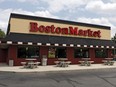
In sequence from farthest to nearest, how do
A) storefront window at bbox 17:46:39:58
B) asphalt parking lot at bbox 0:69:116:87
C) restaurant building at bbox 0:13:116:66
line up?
1. storefront window at bbox 17:46:39:58
2. restaurant building at bbox 0:13:116:66
3. asphalt parking lot at bbox 0:69:116:87

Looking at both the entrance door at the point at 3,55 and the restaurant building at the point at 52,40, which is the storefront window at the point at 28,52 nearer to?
the restaurant building at the point at 52,40

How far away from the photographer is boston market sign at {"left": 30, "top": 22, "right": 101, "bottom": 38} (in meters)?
25.5

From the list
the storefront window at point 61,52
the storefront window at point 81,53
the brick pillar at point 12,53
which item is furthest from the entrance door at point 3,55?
the storefront window at point 81,53

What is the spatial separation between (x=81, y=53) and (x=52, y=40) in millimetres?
4899

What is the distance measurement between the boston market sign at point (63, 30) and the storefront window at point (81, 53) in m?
1.91

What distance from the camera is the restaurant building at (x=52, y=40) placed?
78.9 ft

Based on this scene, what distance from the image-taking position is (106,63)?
28.1 metres

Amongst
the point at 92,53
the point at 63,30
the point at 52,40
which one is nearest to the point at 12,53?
the point at 52,40

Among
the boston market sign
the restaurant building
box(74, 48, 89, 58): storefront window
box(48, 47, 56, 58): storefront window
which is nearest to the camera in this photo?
the restaurant building

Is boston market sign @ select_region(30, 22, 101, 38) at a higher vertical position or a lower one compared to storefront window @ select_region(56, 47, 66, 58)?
higher

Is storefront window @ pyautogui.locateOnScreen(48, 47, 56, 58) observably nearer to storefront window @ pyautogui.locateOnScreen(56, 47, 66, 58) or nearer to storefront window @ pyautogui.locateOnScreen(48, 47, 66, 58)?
storefront window @ pyautogui.locateOnScreen(48, 47, 66, 58)

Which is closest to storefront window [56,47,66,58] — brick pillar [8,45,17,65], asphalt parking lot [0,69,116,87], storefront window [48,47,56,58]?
storefront window [48,47,56,58]

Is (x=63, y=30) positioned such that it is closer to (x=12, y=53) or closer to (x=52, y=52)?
(x=52, y=52)

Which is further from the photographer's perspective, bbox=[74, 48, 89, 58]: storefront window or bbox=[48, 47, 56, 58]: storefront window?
bbox=[74, 48, 89, 58]: storefront window
